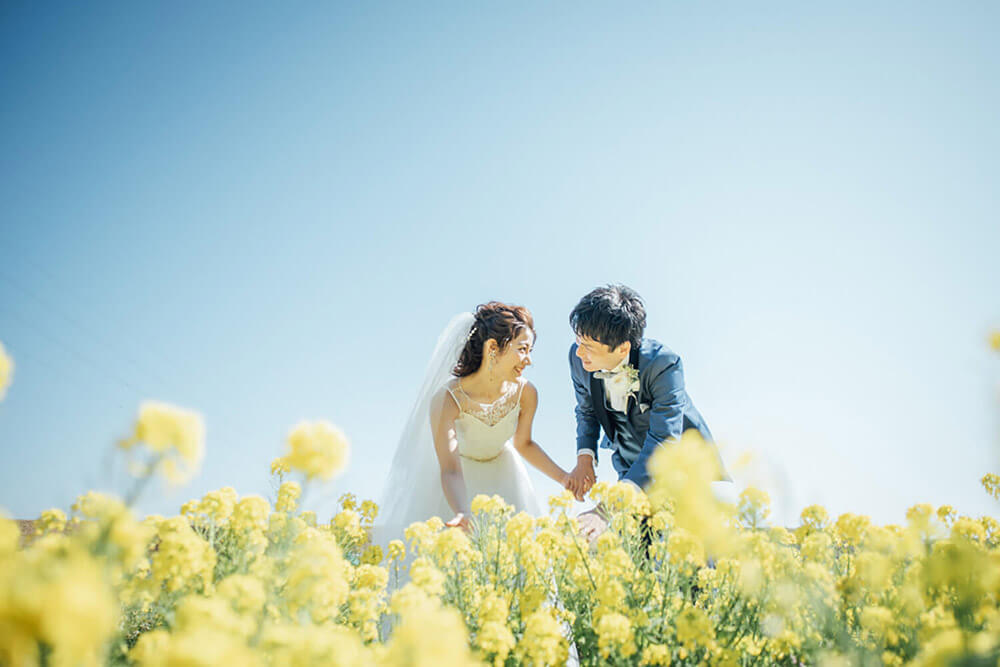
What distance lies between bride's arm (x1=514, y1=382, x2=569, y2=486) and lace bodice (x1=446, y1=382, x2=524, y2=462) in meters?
0.16

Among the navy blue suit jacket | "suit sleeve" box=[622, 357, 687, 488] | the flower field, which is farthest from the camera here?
the navy blue suit jacket

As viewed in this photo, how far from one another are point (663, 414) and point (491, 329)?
5.65ft

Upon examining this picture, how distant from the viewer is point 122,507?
1.02 metres

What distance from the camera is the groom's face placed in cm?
430

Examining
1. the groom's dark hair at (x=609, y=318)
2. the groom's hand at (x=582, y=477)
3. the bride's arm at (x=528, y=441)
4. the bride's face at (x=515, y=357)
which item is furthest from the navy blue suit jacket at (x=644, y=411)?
the bride's face at (x=515, y=357)

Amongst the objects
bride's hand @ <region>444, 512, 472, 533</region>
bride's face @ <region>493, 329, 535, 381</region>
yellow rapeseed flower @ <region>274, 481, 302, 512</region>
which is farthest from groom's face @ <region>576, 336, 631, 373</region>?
yellow rapeseed flower @ <region>274, 481, 302, 512</region>

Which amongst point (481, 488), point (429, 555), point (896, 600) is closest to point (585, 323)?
point (481, 488)

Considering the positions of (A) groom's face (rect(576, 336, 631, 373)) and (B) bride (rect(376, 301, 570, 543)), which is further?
(B) bride (rect(376, 301, 570, 543))

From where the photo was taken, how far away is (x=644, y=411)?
435cm

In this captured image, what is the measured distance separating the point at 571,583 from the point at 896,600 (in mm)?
1222

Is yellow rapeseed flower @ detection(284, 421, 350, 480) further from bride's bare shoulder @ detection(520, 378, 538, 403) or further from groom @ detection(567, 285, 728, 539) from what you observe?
bride's bare shoulder @ detection(520, 378, 538, 403)

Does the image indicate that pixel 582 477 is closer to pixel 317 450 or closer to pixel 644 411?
pixel 644 411

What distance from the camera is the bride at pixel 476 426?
454 centimetres

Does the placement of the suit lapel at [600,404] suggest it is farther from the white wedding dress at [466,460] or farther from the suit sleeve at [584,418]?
the white wedding dress at [466,460]
